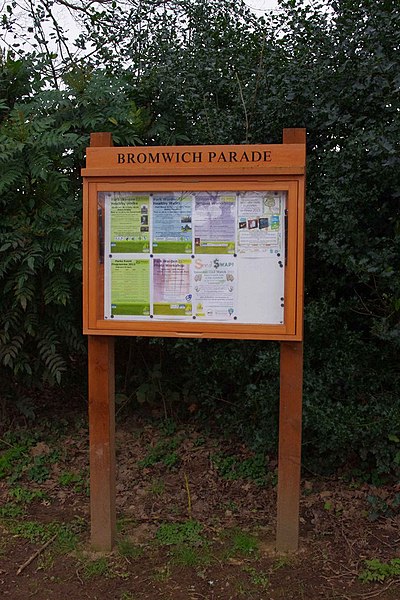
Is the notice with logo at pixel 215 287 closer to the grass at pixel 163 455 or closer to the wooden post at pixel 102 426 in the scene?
the wooden post at pixel 102 426

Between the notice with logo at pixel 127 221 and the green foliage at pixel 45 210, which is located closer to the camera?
the notice with logo at pixel 127 221

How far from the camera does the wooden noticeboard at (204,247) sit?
3.41 meters

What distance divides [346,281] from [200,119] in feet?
5.95

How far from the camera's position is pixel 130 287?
355 centimetres

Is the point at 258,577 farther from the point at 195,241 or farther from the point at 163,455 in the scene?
the point at 195,241

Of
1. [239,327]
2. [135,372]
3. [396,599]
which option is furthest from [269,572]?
[135,372]

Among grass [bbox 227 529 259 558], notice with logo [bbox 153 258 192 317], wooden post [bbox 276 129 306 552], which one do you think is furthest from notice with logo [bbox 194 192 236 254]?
grass [bbox 227 529 259 558]

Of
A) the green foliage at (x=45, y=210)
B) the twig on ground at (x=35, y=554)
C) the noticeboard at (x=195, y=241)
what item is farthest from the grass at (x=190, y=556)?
the green foliage at (x=45, y=210)

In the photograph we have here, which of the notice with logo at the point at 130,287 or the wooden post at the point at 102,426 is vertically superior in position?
the notice with logo at the point at 130,287

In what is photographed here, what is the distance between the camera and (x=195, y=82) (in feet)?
17.6

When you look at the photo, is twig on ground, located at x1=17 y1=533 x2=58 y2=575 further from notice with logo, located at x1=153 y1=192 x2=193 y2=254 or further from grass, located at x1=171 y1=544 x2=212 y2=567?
notice with logo, located at x1=153 y1=192 x2=193 y2=254

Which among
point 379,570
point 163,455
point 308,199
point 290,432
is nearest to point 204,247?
point 290,432

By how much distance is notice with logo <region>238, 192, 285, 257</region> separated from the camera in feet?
11.2

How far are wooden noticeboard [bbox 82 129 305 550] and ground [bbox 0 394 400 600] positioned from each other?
1.34 ft
